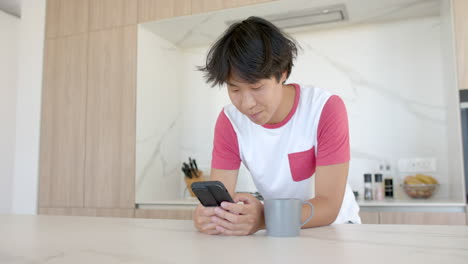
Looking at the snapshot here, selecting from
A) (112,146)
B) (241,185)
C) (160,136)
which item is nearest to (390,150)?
(241,185)

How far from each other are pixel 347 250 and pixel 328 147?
23.6 inches

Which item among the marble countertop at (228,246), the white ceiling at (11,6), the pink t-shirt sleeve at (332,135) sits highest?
the white ceiling at (11,6)

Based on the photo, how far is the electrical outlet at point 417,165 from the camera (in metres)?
2.55

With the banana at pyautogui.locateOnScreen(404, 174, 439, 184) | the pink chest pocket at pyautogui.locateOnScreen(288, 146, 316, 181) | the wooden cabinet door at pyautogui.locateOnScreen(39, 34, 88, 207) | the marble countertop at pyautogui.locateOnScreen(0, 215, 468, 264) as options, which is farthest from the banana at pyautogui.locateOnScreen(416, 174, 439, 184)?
the wooden cabinet door at pyautogui.locateOnScreen(39, 34, 88, 207)

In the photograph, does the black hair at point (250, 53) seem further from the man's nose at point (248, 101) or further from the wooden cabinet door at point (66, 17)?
the wooden cabinet door at point (66, 17)

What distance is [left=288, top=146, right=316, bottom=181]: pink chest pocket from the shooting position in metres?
1.37

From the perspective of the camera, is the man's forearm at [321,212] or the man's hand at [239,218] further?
the man's forearm at [321,212]

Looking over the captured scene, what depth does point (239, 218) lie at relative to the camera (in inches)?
36.1

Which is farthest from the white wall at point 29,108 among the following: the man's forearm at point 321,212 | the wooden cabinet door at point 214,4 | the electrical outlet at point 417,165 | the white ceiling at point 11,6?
the man's forearm at point 321,212

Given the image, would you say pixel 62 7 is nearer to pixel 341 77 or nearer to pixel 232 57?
pixel 341 77

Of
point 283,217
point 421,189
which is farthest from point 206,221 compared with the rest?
point 421,189

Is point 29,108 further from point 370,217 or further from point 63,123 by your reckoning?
point 370,217

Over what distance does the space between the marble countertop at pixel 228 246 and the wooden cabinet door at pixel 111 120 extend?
1829 millimetres

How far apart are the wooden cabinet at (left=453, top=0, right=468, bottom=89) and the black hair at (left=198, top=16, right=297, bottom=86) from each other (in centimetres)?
139
